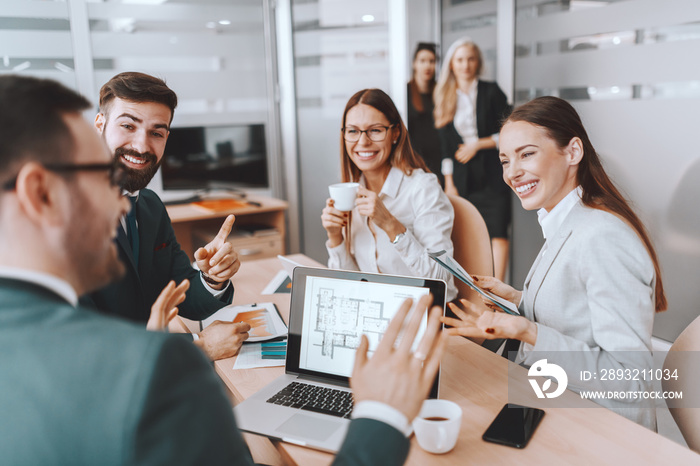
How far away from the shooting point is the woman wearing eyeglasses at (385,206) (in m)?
1.90

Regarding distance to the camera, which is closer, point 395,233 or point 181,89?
point 395,233

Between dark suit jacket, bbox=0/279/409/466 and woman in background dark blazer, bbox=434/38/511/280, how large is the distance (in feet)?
10.4

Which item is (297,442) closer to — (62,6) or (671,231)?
(671,231)

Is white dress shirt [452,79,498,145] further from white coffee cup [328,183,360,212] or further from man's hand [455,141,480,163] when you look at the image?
white coffee cup [328,183,360,212]

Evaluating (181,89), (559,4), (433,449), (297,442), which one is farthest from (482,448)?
(181,89)

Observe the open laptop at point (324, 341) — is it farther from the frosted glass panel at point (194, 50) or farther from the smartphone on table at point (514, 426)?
the frosted glass panel at point (194, 50)

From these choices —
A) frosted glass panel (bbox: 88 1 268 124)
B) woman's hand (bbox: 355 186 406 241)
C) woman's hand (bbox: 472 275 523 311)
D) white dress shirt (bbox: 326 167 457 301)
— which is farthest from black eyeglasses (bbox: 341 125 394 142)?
frosted glass panel (bbox: 88 1 268 124)

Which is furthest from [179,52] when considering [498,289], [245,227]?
[498,289]

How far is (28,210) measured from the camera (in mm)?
635

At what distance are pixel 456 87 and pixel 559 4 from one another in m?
0.80

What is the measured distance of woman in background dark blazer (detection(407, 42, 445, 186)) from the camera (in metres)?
3.79

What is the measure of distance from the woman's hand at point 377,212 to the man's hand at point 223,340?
2.09ft

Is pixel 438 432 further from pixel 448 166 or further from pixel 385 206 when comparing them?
pixel 448 166

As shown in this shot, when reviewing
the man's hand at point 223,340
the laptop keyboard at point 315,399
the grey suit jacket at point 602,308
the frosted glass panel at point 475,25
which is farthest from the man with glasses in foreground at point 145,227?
the frosted glass panel at point 475,25
